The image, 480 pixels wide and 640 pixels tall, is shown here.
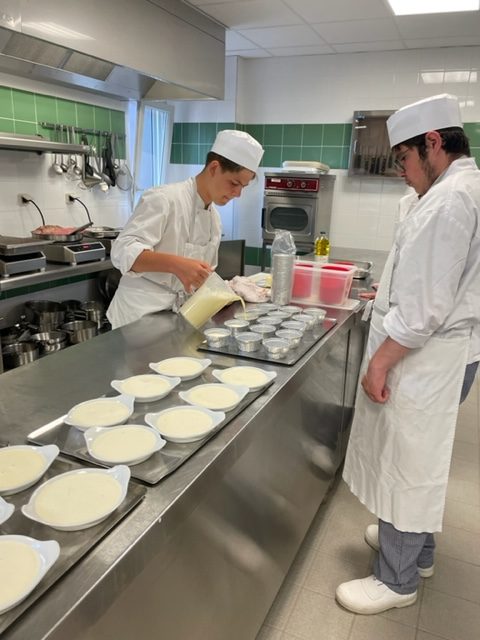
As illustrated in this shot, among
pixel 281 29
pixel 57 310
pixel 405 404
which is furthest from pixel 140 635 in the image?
pixel 281 29

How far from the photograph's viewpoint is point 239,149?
168cm

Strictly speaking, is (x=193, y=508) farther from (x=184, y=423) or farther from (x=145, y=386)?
(x=145, y=386)

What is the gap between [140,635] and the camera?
0.83 meters

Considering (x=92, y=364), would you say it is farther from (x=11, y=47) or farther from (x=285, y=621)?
(x=11, y=47)

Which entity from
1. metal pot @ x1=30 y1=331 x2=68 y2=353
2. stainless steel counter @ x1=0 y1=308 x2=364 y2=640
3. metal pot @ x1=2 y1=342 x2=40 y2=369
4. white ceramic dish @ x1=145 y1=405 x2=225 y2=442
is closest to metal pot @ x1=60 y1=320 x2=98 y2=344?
metal pot @ x1=30 y1=331 x2=68 y2=353

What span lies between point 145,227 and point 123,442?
3.41 feet

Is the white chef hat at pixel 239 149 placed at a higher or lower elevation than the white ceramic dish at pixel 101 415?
higher

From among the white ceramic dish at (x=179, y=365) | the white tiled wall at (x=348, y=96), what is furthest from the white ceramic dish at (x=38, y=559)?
the white tiled wall at (x=348, y=96)

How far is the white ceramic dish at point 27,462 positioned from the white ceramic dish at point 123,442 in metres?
0.06

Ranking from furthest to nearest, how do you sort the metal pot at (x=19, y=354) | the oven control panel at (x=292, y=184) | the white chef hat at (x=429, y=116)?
the oven control panel at (x=292, y=184) < the metal pot at (x=19, y=354) < the white chef hat at (x=429, y=116)

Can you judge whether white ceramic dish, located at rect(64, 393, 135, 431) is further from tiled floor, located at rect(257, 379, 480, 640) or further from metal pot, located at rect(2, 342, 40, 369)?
metal pot, located at rect(2, 342, 40, 369)

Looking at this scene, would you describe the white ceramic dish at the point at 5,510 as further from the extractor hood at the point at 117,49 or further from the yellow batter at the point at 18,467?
the extractor hood at the point at 117,49

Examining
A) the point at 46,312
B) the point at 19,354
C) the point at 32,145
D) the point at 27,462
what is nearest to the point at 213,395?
the point at 27,462

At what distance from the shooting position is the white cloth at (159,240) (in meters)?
1.77
